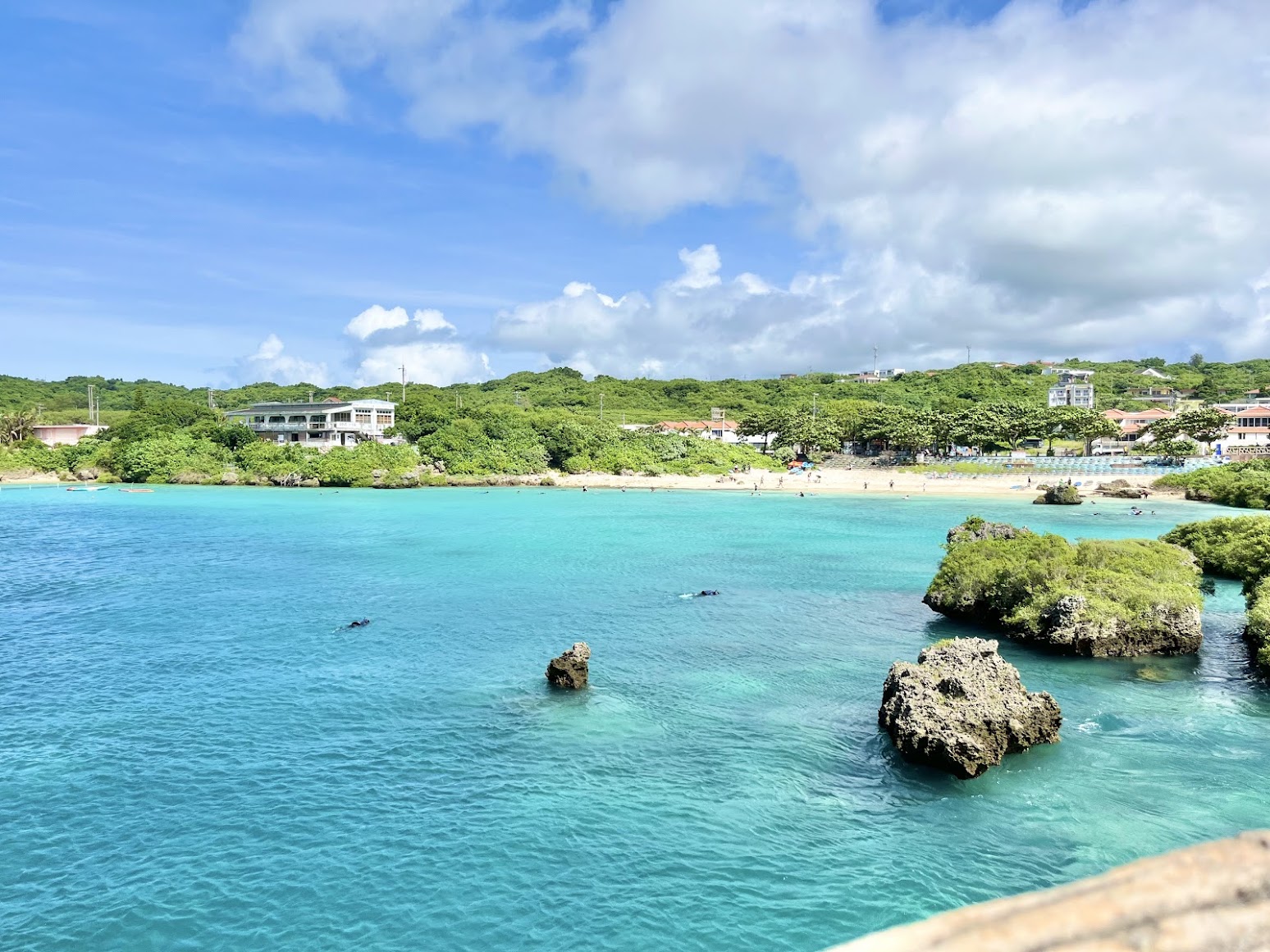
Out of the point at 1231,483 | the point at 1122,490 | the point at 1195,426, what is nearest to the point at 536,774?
the point at 1231,483

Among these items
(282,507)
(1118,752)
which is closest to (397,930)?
(1118,752)

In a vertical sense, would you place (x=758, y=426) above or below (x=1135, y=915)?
above

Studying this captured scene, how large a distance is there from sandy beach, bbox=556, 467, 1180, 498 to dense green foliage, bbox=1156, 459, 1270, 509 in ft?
6.80

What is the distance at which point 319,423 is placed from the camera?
109 meters

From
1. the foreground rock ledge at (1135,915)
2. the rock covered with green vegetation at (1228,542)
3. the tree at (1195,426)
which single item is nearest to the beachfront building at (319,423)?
the rock covered with green vegetation at (1228,542)

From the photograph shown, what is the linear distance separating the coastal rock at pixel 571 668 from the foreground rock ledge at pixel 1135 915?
65.8 ft

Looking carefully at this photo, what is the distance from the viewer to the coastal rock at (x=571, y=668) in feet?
73.4

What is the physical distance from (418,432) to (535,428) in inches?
598

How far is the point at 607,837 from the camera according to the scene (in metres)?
14.7

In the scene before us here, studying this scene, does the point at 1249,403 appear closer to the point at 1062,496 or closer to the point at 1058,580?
the point at 1062,496

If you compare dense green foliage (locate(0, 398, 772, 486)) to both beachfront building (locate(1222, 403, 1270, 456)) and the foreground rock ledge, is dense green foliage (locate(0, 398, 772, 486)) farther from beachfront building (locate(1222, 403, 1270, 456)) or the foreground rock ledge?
the foreground rock ledge

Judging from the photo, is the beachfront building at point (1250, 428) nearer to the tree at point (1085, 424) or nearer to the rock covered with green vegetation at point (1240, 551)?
the tree at point (1085, 424)

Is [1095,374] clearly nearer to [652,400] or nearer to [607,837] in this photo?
[652,400]

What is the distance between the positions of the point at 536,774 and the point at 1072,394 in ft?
539
